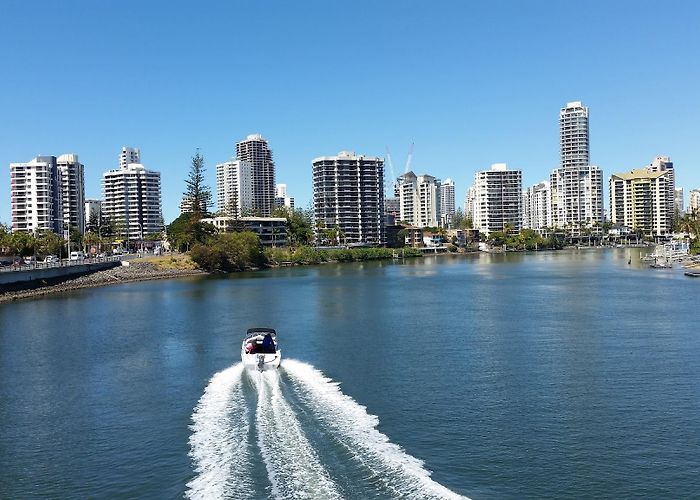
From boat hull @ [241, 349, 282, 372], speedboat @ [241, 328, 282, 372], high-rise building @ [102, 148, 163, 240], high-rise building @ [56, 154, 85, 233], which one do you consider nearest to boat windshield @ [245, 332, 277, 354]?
speedboat @ [241, 328, 282, 372]

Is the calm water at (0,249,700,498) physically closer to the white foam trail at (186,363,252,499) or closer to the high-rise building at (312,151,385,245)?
the white foam trail at (186,363,252,499)

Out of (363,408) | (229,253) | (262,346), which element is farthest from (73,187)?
(363,408)

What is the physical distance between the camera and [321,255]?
5925 inches

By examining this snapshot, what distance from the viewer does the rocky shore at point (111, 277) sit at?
72.4 meters

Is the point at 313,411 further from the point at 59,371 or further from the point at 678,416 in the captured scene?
the point at 59,371

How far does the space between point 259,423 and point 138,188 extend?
183m

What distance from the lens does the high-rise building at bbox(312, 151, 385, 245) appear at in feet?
604

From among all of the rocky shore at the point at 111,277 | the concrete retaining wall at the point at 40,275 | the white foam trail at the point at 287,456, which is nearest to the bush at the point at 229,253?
the rocky shore at the point at 111,277

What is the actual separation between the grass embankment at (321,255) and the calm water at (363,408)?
91031 mm

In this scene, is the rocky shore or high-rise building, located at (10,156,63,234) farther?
high-rise building, located at (10,156,63,234)

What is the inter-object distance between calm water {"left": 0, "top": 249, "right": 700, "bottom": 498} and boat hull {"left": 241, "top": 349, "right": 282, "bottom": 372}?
623 millimetres

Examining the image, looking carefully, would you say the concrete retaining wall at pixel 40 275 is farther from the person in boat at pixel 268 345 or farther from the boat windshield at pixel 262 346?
the person in boat at pixel 268 345

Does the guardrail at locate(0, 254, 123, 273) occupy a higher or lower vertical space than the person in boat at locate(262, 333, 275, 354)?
higher

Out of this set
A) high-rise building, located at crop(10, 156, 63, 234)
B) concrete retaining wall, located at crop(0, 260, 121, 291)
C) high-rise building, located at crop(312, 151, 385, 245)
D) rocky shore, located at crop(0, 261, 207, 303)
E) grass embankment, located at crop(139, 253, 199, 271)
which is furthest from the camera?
high-rise building, located at crop(312, 151, 385, 245)
